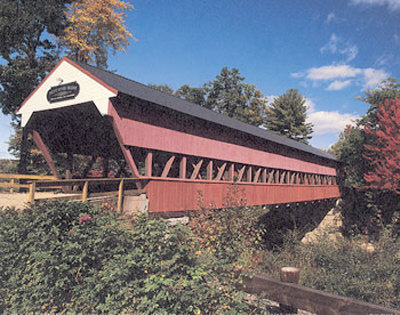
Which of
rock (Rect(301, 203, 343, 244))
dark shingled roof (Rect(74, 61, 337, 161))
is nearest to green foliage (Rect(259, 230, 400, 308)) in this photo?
dark shingled roof (Rect(74, 61, 337, 161))

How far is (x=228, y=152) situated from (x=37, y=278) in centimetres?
1001

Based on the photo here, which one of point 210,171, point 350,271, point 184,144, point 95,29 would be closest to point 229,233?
point 184,144

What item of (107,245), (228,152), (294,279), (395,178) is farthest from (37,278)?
(395,178)

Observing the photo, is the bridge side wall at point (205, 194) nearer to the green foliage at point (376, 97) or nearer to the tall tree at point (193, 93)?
the green foliage at point (376, 97)

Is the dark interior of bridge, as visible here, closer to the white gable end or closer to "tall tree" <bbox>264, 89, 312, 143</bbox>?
the white gable end

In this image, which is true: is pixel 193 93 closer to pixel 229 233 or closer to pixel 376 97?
pixel 376 97

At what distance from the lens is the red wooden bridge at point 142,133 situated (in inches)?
344

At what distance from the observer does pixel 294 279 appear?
11.7ft

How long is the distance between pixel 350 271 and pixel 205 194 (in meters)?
5.33

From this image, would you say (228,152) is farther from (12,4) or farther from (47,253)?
(12,4)

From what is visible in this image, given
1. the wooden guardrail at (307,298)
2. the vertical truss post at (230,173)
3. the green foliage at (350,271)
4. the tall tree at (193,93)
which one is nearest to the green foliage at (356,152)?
the green foliage at (350,271)

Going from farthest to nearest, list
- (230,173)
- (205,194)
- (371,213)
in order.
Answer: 1. (371,213)
2. (230,173)
3. (205,194)

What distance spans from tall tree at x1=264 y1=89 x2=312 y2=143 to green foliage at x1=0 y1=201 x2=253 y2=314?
41142mm

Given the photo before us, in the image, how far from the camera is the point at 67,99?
9.48 meters
